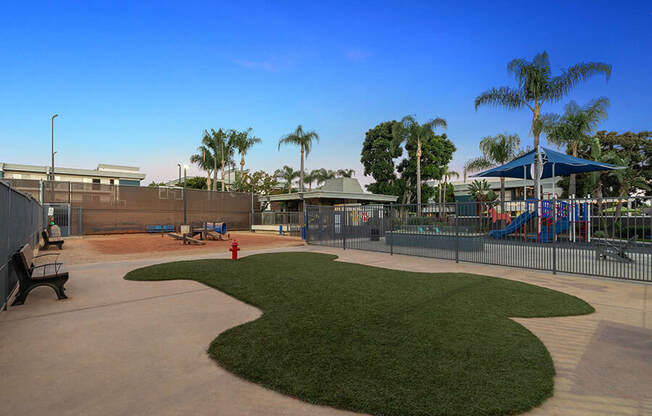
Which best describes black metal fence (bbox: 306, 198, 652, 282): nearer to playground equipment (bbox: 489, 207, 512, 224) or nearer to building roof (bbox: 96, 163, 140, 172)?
playground equipment (bbox: 489, 207, 512, 224)

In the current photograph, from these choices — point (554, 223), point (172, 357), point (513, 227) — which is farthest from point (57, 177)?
point (554, 223)

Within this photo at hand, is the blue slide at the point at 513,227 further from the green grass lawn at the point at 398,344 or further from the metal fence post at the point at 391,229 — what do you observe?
the metal fence post at the point at 391,229

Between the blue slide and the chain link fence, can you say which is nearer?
the blue slide

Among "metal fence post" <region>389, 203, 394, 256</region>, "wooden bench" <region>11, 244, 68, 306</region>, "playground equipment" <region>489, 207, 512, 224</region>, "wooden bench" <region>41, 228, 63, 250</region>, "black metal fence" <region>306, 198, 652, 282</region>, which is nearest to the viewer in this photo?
"wooden bench" <region>11, 244, 68, 306</region>

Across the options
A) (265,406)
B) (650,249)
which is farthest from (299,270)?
(650,249)

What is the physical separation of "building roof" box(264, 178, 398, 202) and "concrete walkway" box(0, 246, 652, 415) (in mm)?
25414

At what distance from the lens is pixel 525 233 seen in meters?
10.2

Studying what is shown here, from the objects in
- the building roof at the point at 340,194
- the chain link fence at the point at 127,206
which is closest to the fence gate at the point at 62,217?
the chain link fence at the point at 127,206

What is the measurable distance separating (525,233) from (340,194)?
74.0 feet

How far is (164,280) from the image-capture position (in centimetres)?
862

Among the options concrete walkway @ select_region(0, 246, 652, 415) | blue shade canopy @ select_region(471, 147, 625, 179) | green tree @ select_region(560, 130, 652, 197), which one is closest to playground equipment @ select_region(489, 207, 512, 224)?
concrete walkway @ select_region(0, 246, 652, 415)

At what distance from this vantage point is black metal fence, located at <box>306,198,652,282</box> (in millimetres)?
8648

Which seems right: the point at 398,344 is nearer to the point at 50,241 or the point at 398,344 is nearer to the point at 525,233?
the point at 525,233

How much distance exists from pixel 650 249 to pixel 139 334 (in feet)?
35.4
